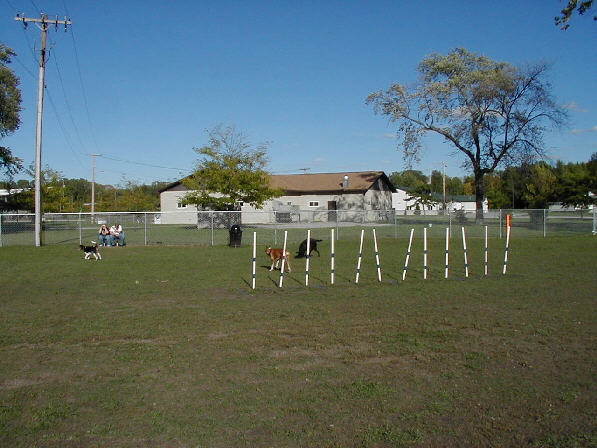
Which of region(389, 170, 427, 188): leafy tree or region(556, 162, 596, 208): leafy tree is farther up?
region(389, 170, 427, 188): leafy tree

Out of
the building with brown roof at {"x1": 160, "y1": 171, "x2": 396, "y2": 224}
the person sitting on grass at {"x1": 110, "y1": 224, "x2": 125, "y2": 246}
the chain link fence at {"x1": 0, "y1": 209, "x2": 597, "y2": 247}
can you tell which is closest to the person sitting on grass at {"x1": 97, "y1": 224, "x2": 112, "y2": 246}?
the person sitting on grass at {"x1": 110, "y1": 224, "x2": 125, "y2": 246}

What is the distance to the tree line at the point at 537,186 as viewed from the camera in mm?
48906

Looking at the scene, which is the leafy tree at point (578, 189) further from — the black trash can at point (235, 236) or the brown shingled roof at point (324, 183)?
the black trash can at point (235, 236)

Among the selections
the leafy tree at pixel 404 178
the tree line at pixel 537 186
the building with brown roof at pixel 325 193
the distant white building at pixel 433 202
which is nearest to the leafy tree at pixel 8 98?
the building with brown roof at pixel 325 193

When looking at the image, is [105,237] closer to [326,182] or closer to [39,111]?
[39,111]

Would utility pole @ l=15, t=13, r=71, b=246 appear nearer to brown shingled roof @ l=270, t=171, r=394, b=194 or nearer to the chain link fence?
the chain link fence

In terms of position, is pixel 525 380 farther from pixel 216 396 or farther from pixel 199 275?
pixel 199 275

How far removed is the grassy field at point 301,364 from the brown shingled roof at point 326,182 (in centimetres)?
4470

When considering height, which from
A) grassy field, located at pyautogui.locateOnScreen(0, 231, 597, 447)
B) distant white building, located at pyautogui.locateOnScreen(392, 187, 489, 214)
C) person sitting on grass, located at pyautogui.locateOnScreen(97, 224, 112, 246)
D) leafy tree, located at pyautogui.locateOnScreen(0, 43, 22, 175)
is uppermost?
leafy tree, located at pyautogui.locateOnScreen(0, 43, 22, 175)

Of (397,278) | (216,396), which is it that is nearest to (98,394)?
(216,396)

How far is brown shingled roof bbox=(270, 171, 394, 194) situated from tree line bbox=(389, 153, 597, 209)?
43.0 ft

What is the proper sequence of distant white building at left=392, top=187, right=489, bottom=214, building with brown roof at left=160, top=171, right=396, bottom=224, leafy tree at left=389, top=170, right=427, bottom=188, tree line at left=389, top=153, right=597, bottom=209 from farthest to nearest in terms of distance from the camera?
leafy tree at left=389, top=170, right=427, bottom=188
distant white building at left=392, top=187, right=489, bottom=214
building with brown roof at left=160, top=171, right=396, bottom=224
tree line at left=389, top=153, right=597, bottom=209

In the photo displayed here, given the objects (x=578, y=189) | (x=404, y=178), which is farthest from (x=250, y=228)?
(x=404, y=178)

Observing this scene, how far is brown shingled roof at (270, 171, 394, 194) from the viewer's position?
58.2 metres
